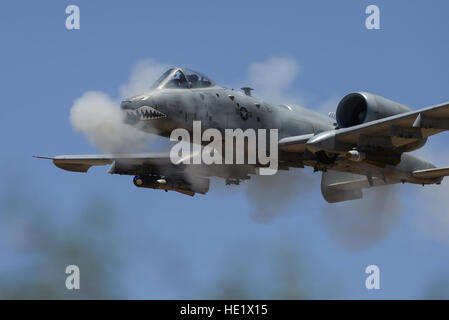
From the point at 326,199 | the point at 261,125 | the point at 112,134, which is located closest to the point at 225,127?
the point at 261,125

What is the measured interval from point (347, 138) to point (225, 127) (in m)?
4.64

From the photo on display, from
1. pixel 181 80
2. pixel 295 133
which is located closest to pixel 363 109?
pixel 295 133

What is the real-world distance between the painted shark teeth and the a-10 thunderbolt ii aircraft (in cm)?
4

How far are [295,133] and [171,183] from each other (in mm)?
5762

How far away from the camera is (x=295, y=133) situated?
134ft

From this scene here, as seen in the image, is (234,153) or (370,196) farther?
(370,196)

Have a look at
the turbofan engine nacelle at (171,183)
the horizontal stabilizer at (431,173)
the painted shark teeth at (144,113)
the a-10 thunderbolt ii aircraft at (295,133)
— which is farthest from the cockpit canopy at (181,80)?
the horizontal stabilizer at (431,173)

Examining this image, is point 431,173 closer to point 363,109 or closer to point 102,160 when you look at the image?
point 363,109

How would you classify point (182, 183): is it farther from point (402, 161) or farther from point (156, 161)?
point (402, 161)

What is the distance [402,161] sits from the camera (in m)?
42.8

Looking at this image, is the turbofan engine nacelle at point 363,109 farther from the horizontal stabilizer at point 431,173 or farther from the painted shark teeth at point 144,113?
the painted shark teeth at point 144,113

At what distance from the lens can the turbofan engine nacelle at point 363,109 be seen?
39.5 metres

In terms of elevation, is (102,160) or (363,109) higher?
(363,109)
